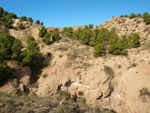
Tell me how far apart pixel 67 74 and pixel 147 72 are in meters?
14.5

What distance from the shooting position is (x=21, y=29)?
3575 cm

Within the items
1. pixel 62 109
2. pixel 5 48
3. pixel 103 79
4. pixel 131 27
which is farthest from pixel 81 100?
pixel 131 27

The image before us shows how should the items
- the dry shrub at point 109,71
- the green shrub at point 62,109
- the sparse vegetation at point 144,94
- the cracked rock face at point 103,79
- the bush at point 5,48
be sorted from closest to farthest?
the green shrub at point 62,109, the sparse vegetation at point 144,94, the cracked rock face at point 103,79, the bush at point 5,48, the dry shrub at point 109,71

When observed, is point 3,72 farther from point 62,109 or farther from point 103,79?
point 103,79

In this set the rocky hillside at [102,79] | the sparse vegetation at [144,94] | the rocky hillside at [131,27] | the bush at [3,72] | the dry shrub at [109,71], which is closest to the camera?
the bush at [3,72]

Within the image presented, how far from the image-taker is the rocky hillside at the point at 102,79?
15438 millimetres

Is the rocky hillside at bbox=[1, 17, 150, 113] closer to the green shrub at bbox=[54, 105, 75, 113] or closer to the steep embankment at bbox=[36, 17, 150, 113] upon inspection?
the steep embankment at bbox=[36, 17, 150, 113]

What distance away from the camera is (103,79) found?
58.1 ft

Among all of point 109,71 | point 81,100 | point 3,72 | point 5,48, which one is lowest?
point 81,100

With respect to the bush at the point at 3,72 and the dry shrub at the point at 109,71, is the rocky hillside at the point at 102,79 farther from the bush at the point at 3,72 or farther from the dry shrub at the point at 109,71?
the bush at the point at 3,72

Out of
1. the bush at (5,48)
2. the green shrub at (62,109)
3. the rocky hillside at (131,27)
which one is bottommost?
the green shrub at (62,109)

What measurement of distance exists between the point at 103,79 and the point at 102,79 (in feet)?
0.60

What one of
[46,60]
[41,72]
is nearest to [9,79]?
[41,72]

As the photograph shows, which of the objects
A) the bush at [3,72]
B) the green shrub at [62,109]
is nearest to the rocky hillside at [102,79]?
the bush at [3,72]
